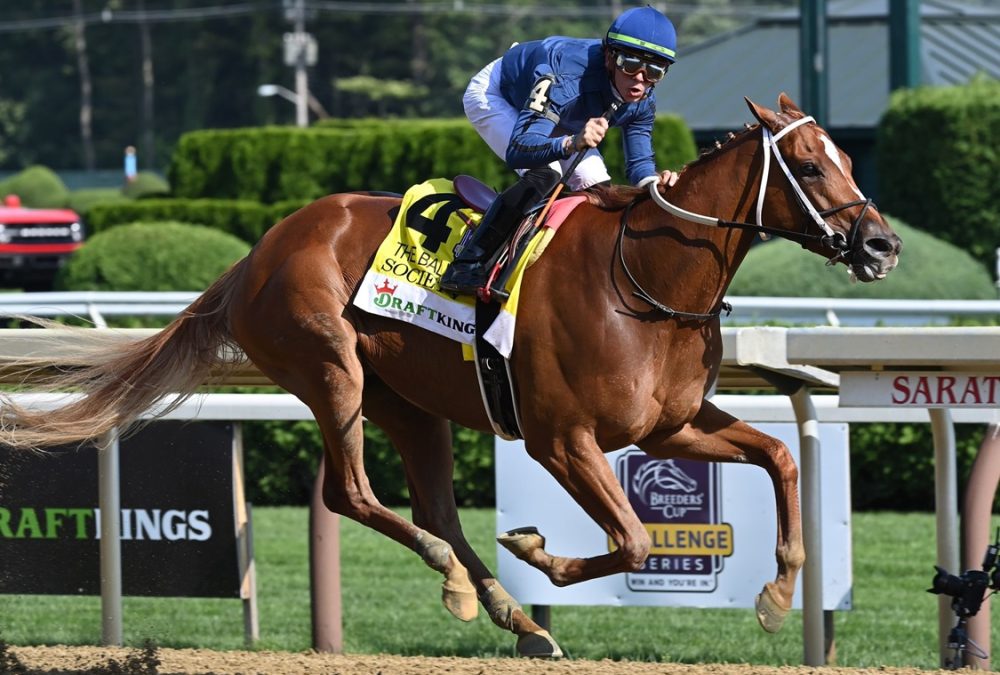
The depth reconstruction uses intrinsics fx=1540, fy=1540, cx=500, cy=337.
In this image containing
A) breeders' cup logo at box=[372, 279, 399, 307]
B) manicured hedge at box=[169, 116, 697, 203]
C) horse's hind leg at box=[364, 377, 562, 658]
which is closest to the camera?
breeders' cup logo at box=[372, 279, 399, 307]

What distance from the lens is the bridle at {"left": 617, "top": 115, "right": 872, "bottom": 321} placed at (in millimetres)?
3971

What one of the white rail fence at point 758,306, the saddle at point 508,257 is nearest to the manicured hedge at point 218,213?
the white rail fence at point 758,306

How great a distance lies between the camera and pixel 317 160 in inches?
788

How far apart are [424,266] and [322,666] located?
4.74ft

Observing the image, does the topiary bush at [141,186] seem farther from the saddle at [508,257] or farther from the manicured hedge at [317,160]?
the saddle at [508,257]

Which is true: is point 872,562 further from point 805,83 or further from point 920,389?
point 805,83

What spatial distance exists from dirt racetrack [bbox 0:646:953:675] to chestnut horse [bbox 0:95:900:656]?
0.47 meters

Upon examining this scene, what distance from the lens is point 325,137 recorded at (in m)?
19.8

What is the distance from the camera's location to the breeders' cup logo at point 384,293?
4500mm

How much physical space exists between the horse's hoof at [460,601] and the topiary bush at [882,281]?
7.87 metres

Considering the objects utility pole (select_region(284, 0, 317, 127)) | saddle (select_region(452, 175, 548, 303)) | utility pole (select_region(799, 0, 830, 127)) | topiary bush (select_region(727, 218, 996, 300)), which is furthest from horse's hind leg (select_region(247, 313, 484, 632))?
utility pole (select_region(284, 0, 317, 127))

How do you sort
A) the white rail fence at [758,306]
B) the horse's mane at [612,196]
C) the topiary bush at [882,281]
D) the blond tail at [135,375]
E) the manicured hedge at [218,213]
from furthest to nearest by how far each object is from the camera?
1. the manicured hedge at [218,213]
2. the topiary bush at [882,281]
3. the white rail fence at [758,306]
4. the blond tail at [135,375]
5. the horse's mane at [612,196]

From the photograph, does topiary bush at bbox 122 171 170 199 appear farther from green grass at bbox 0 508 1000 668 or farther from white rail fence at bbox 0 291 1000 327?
green grass at bbox 0 508 1000 668

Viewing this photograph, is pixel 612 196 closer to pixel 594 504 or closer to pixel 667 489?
pixel 594 504
